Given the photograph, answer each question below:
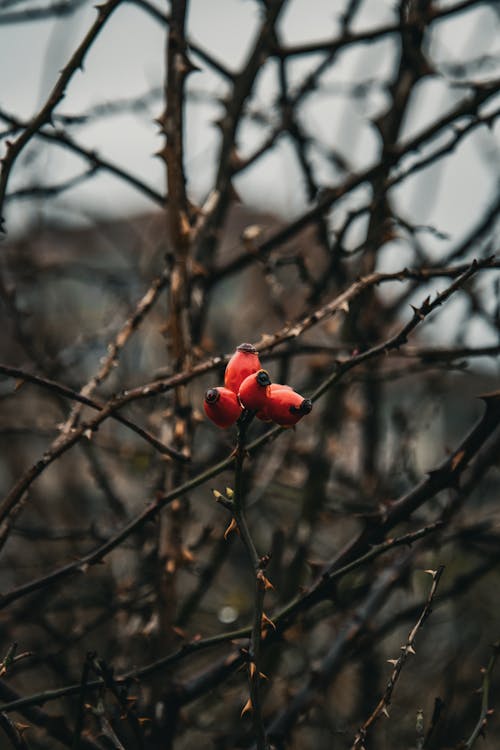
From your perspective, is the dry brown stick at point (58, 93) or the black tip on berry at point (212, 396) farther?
the dry brown stick at point (58, 93)

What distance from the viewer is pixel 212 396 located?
1.28 metres

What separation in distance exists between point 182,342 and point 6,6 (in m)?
1.38

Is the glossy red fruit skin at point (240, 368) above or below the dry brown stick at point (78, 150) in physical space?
below

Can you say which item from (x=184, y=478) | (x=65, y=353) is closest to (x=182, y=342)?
(x=184, y=478)

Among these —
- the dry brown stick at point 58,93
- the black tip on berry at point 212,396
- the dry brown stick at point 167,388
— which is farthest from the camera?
the dry brown stick at point 58,93

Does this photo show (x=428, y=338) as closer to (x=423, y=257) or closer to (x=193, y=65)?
(x=423, y=257)

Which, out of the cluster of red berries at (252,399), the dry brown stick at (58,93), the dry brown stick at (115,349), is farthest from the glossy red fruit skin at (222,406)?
the dry brown stick at (58,93)

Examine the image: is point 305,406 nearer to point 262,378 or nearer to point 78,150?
point 262,378

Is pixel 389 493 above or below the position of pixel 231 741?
above

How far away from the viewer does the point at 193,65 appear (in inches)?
84.6

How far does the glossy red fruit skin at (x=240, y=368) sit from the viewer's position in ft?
4.43

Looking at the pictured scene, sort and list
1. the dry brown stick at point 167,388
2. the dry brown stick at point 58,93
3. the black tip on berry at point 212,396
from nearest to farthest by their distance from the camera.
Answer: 1. the black tip on berry at point 212,396
2. the dry brown stick at point 167,388
3. the dry brown stick at point 58,93

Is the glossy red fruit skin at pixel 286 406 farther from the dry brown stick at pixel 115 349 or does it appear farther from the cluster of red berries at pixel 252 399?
the dry brown stick at pixel 115 349

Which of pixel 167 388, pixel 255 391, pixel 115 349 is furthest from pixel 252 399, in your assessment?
pixel 115 349
